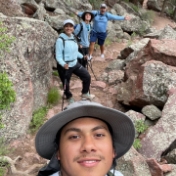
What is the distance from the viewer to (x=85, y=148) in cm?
184

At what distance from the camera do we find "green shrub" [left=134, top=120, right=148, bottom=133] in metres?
6.87

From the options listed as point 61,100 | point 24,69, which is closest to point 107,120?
point 24,69

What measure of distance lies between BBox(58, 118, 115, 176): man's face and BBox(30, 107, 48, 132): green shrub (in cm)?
470

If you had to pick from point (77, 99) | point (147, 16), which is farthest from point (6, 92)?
point (147, 16)

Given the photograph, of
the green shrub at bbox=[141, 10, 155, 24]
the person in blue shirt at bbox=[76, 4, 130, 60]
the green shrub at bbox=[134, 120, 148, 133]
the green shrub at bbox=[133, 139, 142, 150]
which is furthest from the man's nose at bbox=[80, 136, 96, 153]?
the green shrub at bbox=[141, 10, 155, 24]

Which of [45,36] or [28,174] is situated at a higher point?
[45,36]

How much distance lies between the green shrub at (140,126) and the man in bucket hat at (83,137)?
190 inches

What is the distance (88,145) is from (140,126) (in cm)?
535

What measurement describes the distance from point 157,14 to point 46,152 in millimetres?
23290

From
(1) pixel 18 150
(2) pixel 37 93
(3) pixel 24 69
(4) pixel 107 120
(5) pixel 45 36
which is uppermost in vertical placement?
(4) pixel 107 120

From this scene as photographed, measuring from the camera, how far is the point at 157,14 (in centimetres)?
2361

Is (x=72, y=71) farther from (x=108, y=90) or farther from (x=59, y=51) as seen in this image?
(x=108, y=90)

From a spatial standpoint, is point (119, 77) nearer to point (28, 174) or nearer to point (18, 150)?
point (18, 150)

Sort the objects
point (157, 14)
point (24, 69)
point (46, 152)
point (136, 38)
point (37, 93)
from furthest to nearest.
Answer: point (157, 14)
point (136, 38)
point (37, 93)
point (24, 69)
point (46, 152)
